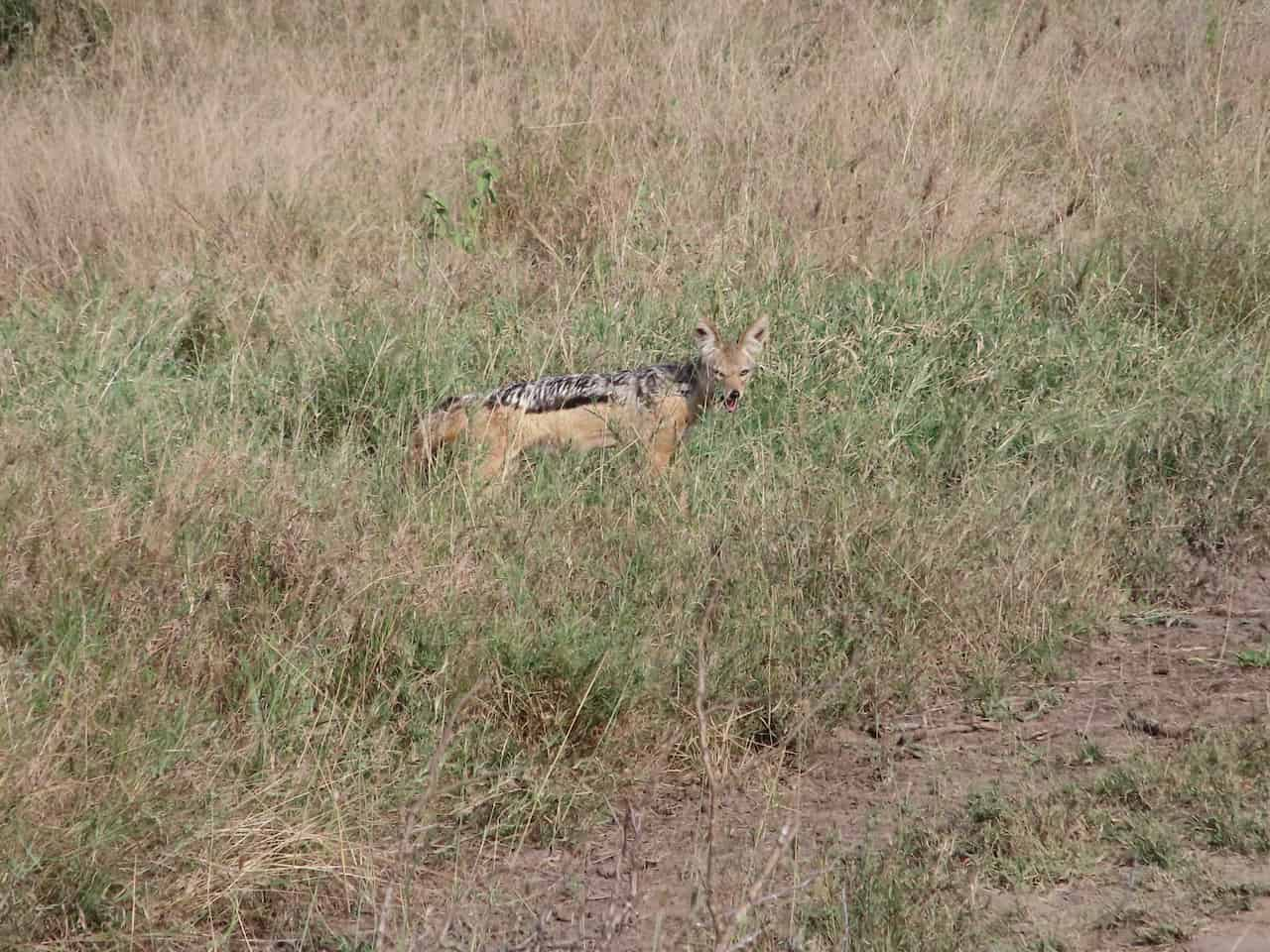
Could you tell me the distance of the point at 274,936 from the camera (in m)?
3.63

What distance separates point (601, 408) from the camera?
246 inches

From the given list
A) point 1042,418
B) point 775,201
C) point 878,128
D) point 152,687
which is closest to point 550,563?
point 152,687

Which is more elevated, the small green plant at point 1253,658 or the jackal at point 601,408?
the jackal at point 601,408

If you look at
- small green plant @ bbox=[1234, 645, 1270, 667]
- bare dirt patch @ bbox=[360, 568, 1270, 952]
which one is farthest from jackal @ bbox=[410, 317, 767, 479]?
small green plant @ bbox=[1234, 645, 1270, 667]

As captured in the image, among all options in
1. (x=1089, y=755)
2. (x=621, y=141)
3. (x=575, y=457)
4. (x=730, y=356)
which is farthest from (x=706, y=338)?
(x=1089, y=755)

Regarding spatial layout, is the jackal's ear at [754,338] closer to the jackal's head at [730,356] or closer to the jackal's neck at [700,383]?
the jackal's head at [730,356]

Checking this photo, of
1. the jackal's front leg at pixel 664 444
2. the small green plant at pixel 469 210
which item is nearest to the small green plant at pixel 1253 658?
the jackal's front leg at pixel 664 444

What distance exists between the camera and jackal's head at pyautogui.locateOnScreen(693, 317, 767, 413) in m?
6.37

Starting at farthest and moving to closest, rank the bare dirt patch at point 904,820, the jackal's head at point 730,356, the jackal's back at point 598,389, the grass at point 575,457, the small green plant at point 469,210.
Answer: the small green plant at point 469,210
the jackal's head at point 730,356
the jackal's back at point 598,389
the grass at point 575,457
the bare dirt patch at point 904,820

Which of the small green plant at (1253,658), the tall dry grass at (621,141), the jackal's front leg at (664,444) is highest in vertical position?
the tall dry grass at (621,141)

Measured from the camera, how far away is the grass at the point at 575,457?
3850mm

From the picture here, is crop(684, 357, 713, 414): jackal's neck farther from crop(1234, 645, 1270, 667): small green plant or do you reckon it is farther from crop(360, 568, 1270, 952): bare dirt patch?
crop(1234, 645, 1270, 667): small green plant

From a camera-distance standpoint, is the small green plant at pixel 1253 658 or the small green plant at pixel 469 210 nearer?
the small green plant at pixel 1253 658

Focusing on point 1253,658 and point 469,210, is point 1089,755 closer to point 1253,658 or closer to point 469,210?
point 1253,658
